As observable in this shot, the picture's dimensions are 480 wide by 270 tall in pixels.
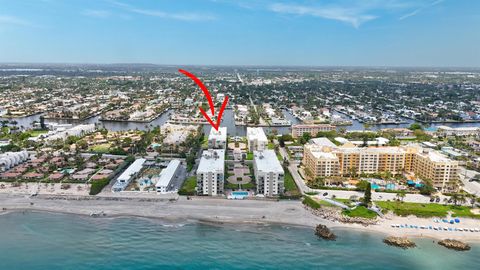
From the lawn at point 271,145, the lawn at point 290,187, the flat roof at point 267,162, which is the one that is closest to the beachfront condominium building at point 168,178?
the flat roof at point 267,162

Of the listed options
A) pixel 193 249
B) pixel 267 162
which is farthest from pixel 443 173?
pixel 193 249

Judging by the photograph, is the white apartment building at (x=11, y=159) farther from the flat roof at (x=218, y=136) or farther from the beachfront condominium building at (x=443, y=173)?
the beachfront condominium building at (x=443, y=173)

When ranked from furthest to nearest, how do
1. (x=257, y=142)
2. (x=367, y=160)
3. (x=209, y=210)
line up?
(x=257, y=142)
(x=367, y=160)
(x=209, y=210)

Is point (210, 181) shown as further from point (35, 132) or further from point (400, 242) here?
point (35, 132)

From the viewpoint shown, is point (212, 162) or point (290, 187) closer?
point (290, 187)

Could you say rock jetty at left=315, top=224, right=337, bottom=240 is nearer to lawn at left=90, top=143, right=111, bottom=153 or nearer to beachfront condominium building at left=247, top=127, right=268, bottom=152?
beachfront condominium building at left=247, top=127, right=268, bottom=152

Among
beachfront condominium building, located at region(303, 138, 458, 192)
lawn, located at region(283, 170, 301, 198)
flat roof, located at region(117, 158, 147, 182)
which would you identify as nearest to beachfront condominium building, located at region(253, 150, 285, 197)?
lawn, located at region(283, 170, 301, 198)
